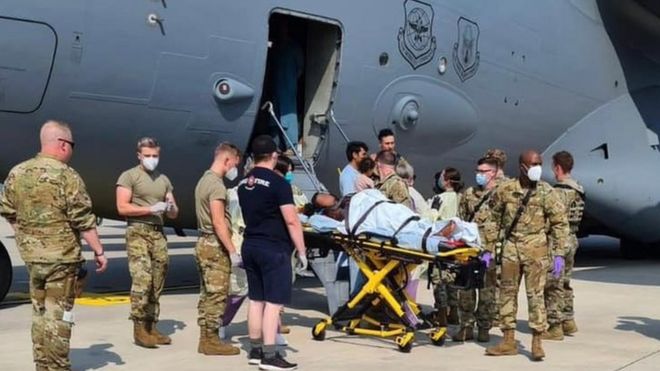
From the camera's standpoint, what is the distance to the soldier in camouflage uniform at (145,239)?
738cm

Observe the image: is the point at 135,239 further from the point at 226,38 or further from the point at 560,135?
the point at 560,135

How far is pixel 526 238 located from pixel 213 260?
245cm

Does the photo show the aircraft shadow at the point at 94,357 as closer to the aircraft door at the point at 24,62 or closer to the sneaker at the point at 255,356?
the sneaker at the point at 255,356

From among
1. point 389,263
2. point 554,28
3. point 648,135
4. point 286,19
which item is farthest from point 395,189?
point 648,135

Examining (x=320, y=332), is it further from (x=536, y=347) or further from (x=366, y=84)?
(x=366, y=84)

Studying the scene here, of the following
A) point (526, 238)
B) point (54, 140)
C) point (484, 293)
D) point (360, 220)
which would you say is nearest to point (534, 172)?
point (526, 238)

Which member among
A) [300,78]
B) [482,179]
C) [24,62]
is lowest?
[482,179]

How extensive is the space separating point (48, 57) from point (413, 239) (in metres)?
3.53

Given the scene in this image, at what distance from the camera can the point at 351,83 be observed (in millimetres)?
10125

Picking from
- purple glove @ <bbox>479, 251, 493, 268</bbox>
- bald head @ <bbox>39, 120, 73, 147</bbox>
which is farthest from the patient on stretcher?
bald head @ <bbox>39, 120, 73, 147</bbox>

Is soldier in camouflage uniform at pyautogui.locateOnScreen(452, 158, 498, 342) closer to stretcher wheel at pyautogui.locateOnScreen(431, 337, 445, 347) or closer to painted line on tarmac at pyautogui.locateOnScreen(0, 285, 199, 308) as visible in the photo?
stretcher wheel at pyautogui.locateOnScreen(431, 337, 445, 347)

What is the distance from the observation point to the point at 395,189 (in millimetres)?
8195

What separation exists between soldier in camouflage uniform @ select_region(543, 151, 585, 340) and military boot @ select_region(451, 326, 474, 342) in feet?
2.17

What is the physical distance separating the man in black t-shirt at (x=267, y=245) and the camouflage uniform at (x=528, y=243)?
1723 mm
